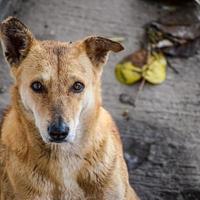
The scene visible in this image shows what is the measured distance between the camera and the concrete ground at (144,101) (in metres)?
6.45

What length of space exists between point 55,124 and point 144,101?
2.39m

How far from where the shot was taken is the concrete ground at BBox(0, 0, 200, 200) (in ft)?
21.2

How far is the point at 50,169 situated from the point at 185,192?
5.21 ft

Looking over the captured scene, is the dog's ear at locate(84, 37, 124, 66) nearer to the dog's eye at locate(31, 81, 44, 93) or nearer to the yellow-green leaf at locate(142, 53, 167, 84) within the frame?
the dog's eye at locate(31, 81, 44, 93)

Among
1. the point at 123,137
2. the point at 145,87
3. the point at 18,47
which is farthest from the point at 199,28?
the point at 18,47

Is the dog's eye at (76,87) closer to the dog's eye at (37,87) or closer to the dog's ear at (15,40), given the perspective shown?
the dog's eye at (37,87)

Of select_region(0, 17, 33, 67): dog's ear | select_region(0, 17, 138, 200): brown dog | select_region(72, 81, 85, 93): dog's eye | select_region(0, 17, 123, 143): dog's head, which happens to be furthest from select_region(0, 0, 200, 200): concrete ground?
select_region(0, 17, 33, 67): dog's ear

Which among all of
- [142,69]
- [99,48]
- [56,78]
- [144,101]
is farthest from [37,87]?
[142,69]

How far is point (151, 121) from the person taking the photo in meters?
6.88

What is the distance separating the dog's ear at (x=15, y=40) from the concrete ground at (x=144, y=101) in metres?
1.85

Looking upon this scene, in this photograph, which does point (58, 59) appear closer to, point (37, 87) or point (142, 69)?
point (37, 87)

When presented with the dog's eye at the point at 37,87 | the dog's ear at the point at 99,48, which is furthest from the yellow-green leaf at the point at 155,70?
the dog's eye at the point at 37,87

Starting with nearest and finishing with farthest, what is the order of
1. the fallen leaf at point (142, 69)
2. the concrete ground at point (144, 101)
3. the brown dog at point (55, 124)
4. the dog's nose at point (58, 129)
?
the dog's nose at point (58, 129) → the brown dog at point (55, 124) → the concrete ground at point (144, 101) → the fallen leaf at point (142, 69)

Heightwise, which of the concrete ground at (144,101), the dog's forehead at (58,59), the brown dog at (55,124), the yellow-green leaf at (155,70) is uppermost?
the dog's forehead at (58,59)
